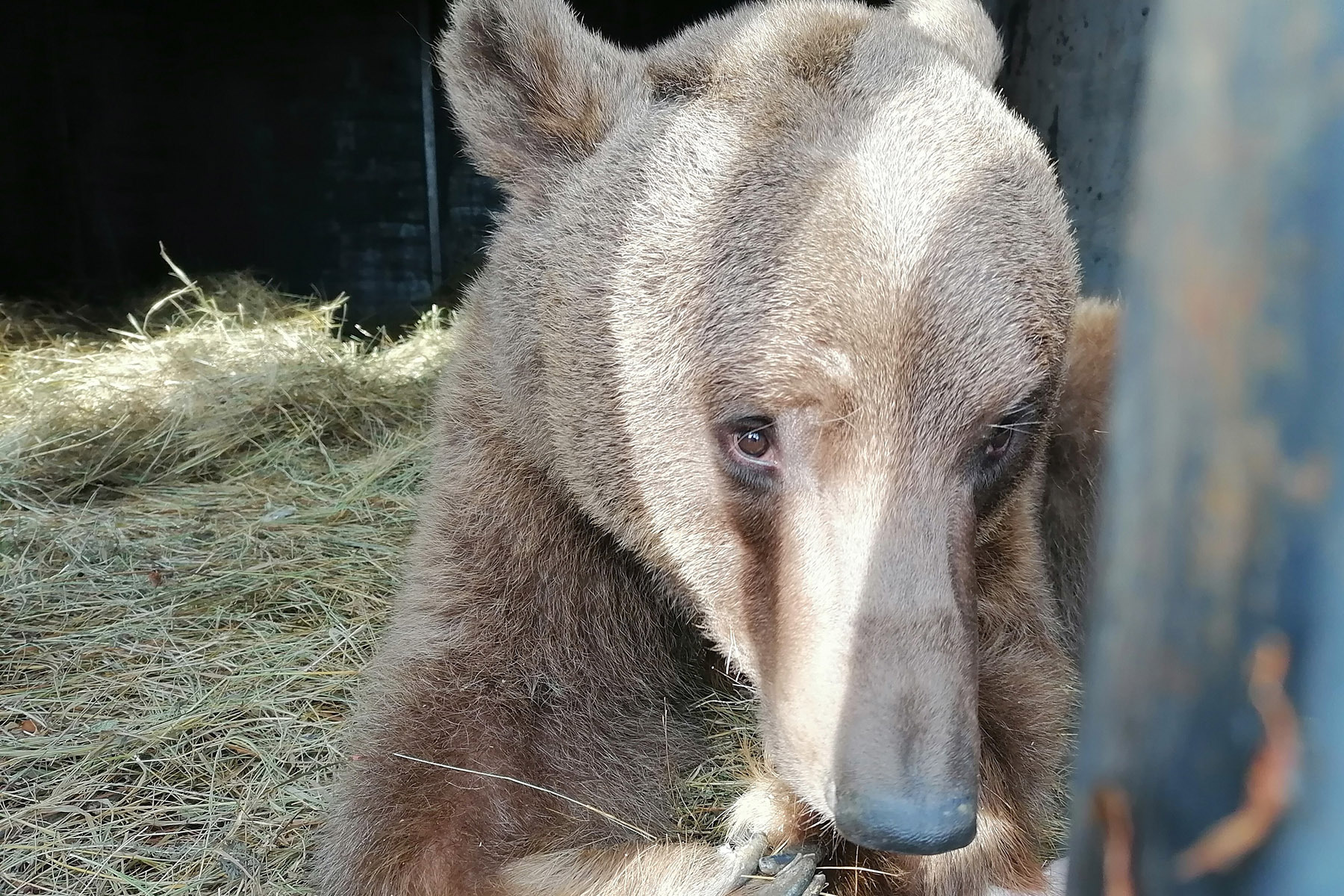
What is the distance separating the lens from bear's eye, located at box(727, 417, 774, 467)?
2086mm

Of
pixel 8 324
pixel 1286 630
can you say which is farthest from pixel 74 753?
pixel 8 324

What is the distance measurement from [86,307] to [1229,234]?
832cm

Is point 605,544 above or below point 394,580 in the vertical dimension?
above

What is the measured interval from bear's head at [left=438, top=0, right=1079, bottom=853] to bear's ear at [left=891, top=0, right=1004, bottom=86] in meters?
0.15

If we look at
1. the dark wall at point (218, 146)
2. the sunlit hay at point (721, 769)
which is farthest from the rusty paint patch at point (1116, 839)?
the dark wall at point (218, 146)

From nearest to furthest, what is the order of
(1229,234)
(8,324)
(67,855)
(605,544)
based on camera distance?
(1229,234), (67,855), (605,544), (8,324)

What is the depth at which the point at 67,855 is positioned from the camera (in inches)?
103

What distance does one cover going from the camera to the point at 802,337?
6.61 feet

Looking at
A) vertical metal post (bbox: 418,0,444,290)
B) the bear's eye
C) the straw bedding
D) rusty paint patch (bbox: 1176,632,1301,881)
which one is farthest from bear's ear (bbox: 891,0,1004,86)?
vertical metal post (bbox: 418,0,444,290)

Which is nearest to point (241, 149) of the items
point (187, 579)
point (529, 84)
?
point (187, 579)

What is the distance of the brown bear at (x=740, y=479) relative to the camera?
1.96 metres

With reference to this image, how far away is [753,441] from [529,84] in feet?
3.68

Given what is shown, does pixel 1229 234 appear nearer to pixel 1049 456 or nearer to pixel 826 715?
pixel 826 715

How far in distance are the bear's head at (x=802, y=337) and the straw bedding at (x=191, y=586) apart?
1128 millimetres
